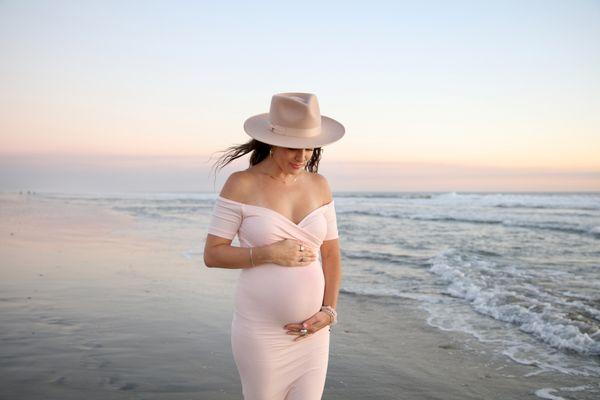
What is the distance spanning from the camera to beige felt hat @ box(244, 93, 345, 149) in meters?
2.44

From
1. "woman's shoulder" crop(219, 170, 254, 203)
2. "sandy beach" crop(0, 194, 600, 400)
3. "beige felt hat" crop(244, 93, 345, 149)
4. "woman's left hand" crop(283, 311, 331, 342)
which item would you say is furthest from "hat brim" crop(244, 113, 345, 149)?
"sandy beach" crop(0, 194, 600, 400)

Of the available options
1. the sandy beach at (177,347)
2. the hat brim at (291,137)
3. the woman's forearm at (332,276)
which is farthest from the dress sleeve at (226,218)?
the sandy beach at (177,347)

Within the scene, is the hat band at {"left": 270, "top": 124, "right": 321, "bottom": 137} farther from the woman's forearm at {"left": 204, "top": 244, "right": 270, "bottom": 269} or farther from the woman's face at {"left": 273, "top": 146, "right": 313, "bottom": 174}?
the woman's forearm at {"left": 204, "top": 244, "right": 270, "bottom": 269}

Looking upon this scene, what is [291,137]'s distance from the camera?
8.08 ft

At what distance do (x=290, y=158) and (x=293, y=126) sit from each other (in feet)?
Answer: 0.47

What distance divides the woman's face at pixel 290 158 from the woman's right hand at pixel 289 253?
33 cm

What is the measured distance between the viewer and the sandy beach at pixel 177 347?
4.40 meters

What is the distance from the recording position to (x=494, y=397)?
4523 mm

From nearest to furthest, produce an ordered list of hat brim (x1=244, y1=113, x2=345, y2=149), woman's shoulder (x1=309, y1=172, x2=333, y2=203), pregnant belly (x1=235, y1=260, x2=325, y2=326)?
1. hat brim (x1=244, y1=113, x2=345, y2=149)
2. pregnant belly (x1=235, y1=260, x2=325, y2=326)
3. woman's shoulder (x1=309, y1=172, x2=333, y2=203)

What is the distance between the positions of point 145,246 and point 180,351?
8065 mm

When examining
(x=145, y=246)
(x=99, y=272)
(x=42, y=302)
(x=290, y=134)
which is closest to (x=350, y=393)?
(x=290, y=134)

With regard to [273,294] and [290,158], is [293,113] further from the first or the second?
[273,294]

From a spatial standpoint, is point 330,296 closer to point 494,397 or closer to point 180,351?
point 494,397

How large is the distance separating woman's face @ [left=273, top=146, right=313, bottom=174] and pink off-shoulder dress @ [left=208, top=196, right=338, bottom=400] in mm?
215
